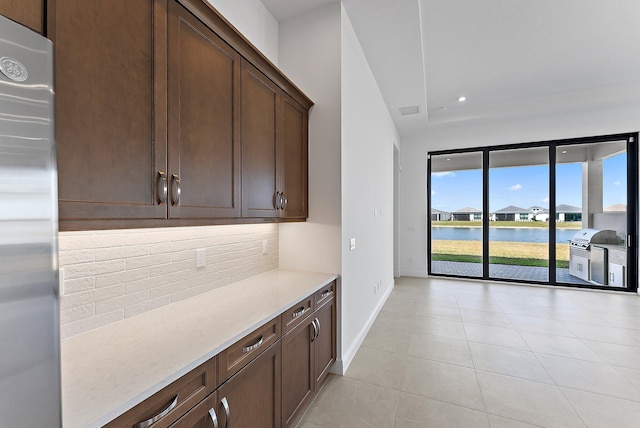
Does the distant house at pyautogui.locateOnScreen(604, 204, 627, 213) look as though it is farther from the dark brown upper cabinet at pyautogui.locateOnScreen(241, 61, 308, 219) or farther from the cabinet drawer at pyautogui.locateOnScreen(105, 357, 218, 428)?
the cabinet drawer at pyautogui.locateOnScreen(105, 357, 218, 428)

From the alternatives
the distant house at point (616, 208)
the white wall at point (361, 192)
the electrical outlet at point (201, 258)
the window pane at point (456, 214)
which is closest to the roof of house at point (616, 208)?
the distant house at point (616, 208)

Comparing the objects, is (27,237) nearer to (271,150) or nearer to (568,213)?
(271,150)

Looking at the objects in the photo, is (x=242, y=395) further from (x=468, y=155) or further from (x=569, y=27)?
(x=468, y=155)

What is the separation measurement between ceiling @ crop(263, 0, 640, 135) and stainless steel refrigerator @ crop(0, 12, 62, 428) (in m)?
2.42

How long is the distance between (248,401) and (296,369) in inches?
20.4

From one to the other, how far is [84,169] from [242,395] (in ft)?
3.80

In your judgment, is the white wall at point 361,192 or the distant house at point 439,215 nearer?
the white wall at point 361,192

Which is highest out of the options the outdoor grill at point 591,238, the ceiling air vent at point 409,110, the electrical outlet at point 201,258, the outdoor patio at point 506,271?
the ceiling air vent at point 409,110

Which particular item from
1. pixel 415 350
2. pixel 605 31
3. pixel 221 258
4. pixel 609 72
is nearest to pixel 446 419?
pixel 415 350

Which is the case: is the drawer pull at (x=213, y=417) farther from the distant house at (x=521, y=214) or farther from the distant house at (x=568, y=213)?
the distant house at (x=568, y=213)

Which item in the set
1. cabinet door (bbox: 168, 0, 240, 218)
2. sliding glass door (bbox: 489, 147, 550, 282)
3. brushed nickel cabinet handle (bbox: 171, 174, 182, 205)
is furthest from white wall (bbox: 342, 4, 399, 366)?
sliding glass door (bbox: 489, 147, 550, 282)

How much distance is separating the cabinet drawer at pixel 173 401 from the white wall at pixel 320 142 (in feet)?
4.84

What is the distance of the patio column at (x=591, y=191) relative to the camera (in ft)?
16.8

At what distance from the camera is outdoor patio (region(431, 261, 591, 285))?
5.33 m
